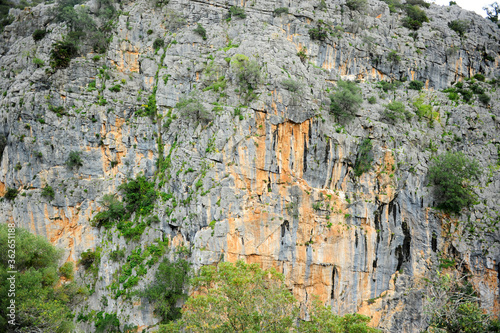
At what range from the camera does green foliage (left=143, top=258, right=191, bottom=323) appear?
2881 cm

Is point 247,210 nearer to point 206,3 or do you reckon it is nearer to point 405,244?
point 405,244

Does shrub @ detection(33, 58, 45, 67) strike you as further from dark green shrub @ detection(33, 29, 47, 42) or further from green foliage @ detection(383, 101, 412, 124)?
green foliage @ detection(383, 101, 412, 124)

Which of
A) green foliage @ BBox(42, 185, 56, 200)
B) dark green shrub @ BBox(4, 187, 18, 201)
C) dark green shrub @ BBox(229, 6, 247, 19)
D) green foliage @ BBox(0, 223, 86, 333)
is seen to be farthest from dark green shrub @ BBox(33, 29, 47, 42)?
green foliage @ BBox(0, 223, 86, 333)

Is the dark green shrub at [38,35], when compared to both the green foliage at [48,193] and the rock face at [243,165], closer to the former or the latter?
the rock face at [243,165]

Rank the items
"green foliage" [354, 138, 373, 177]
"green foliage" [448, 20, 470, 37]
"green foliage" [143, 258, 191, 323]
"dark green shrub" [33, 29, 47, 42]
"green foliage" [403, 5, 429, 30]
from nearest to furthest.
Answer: "green foliage" [143, 258, 191, 323] < "green foliage" [354, 138, 373, 177] < "dark green shrub" [33, 29, 47, 42] < "green foliage" [403, 5, 429, 30] < "green foliage" [448, 20, 470, 37]

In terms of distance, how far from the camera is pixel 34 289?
73.3 feet

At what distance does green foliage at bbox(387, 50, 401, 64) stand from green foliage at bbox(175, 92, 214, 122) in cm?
2659

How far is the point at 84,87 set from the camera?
36844 millimetres

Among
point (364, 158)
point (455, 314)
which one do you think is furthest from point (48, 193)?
point (455, 314)

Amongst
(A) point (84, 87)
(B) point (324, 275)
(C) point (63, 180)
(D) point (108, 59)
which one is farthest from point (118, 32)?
(B) point (324, 275)

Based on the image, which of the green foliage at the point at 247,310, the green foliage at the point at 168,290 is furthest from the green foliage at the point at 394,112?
the green foliage at the point at 168,290

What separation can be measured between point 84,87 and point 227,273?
88.0 feet

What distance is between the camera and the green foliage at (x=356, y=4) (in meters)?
46.3

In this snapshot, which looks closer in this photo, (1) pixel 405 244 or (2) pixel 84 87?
(1) pixel 405 244
